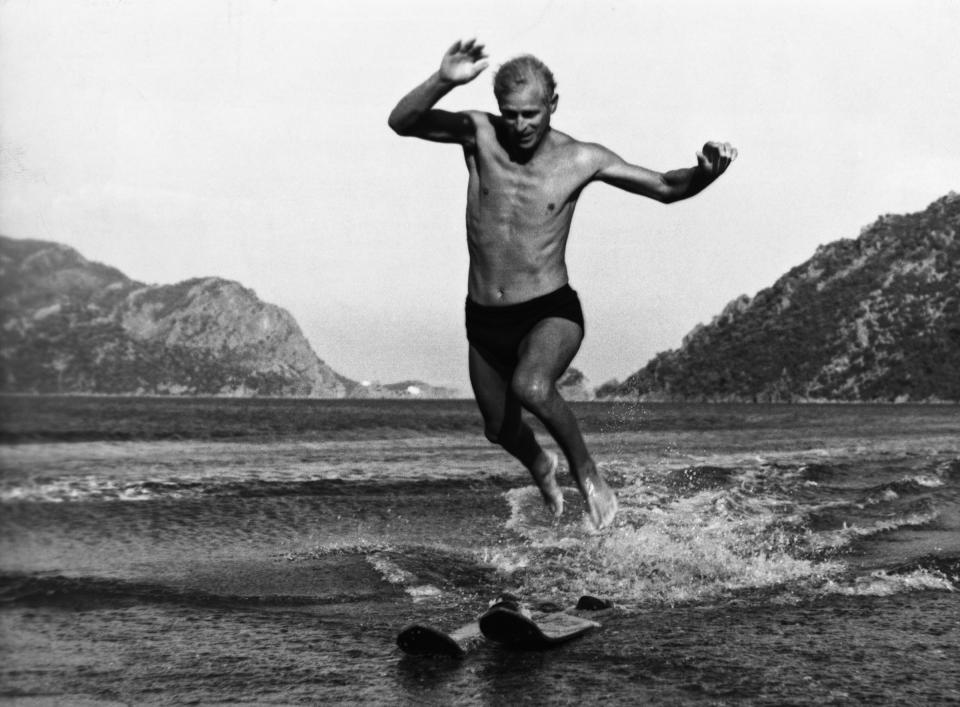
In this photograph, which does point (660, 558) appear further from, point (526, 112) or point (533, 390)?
point (526, 112)

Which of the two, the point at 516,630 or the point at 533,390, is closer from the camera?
the point at 533,390

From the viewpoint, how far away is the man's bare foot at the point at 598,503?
619 centimetres

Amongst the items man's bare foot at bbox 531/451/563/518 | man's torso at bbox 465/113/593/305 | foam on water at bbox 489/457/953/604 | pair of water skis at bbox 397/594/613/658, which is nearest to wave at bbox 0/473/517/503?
foam on water at bbox 489/457/953/604

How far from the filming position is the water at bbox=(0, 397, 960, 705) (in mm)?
6898

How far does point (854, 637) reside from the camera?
8.70m

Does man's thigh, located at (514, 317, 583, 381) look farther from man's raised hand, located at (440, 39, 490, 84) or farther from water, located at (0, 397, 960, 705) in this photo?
water, located at (0, 397, 960, 705)

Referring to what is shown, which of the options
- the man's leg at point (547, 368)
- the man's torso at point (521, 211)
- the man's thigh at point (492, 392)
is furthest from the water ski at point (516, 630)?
the man's torso at point (521, 211)

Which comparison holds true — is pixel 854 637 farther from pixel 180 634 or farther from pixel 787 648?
pixel 180 634

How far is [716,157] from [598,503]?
79.3 inches

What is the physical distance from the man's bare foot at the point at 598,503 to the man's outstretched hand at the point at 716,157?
6.09 feet

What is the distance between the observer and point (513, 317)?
18.2ft

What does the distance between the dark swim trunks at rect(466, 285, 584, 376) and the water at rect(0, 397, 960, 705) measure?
1.91 metres

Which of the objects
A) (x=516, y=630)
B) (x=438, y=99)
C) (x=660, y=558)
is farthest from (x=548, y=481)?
(x=660, y=558)

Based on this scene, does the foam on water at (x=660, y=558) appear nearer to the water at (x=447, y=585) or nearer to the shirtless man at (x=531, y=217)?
the water at (x=447, y=585)
